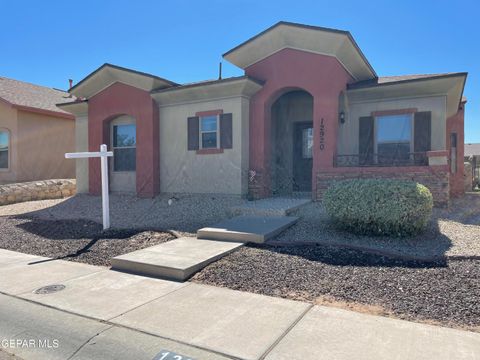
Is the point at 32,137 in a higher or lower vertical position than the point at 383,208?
higher

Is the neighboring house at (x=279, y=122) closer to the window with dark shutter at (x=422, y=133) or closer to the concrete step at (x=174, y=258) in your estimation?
the window with dark shutter at (x=422, y=133)

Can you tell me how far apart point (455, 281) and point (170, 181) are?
9.71 metres

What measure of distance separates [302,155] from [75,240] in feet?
27.1

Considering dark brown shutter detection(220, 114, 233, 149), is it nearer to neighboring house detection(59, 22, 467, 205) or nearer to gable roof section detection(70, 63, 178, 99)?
neighboring house detection(59, 22, 467, 205)

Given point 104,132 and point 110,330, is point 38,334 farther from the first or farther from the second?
point 104,132

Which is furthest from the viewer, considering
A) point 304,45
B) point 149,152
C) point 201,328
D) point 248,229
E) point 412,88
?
point 149,152

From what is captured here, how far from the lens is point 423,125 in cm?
1102

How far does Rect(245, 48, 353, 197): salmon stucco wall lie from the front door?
1635mm

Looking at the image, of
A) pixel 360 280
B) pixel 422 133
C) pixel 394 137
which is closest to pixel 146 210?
pixel 360 280

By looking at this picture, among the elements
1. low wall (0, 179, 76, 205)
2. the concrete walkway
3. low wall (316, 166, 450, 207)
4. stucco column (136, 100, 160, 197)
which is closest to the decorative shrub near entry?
the concrete walkway

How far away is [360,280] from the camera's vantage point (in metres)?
4.99

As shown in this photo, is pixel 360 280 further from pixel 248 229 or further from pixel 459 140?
pixel 459 140

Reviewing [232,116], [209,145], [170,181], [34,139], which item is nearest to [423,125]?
[232,116]

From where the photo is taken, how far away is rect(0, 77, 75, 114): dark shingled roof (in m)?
17.4
